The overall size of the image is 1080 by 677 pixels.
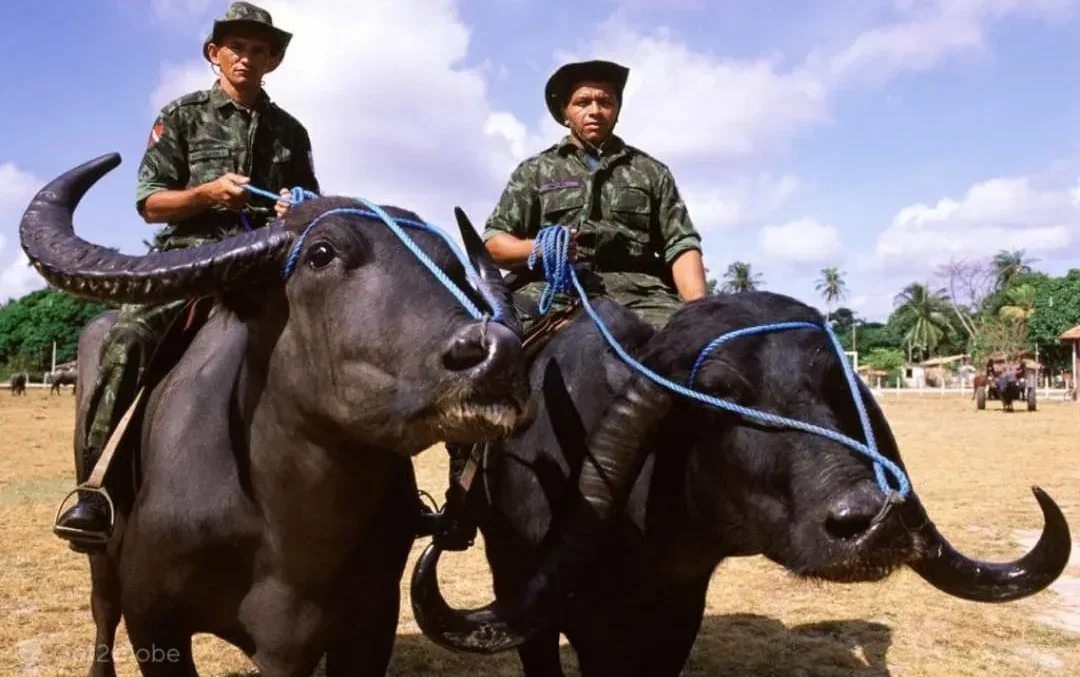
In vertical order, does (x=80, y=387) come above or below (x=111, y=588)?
above

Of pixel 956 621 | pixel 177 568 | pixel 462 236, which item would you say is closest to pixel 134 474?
pixel 177 568

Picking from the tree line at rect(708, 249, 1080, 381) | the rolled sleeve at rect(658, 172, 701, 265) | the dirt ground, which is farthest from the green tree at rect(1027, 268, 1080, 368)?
the rolled sleeve at rect(658, 172, 701, 265)

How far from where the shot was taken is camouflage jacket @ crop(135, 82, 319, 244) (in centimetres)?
440

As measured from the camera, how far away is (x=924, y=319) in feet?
338

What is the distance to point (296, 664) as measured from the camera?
10.8ft

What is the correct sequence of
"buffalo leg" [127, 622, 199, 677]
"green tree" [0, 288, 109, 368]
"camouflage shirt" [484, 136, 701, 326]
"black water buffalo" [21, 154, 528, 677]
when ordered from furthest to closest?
"green tree" [0, 288, 109, 368] < "camouflage shirt" [484, 136, 701, 326] < "buffalo leg" [127, 622, 199, 677] < "black water buffalo" [21, 154, 528, 677]

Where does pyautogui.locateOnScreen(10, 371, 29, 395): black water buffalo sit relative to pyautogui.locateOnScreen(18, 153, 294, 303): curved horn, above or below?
below

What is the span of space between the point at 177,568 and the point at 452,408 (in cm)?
156

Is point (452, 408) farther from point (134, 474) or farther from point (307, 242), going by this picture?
point (134, 474)

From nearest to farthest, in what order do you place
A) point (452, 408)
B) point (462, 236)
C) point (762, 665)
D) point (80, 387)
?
point (452, 408)
point (462, 236)
point (80, 387)
point (762, 665)

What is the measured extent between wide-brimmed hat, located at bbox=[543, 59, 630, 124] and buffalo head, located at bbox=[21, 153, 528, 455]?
7.77 ft

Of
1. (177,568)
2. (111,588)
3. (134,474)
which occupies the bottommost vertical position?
(111,588)

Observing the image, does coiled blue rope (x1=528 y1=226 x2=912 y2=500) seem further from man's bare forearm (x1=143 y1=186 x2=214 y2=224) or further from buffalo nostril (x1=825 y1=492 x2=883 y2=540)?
man's bare forearm (x1=143 y1=186 x2=214 y2=224)

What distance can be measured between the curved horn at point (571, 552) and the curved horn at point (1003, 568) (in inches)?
40.6
